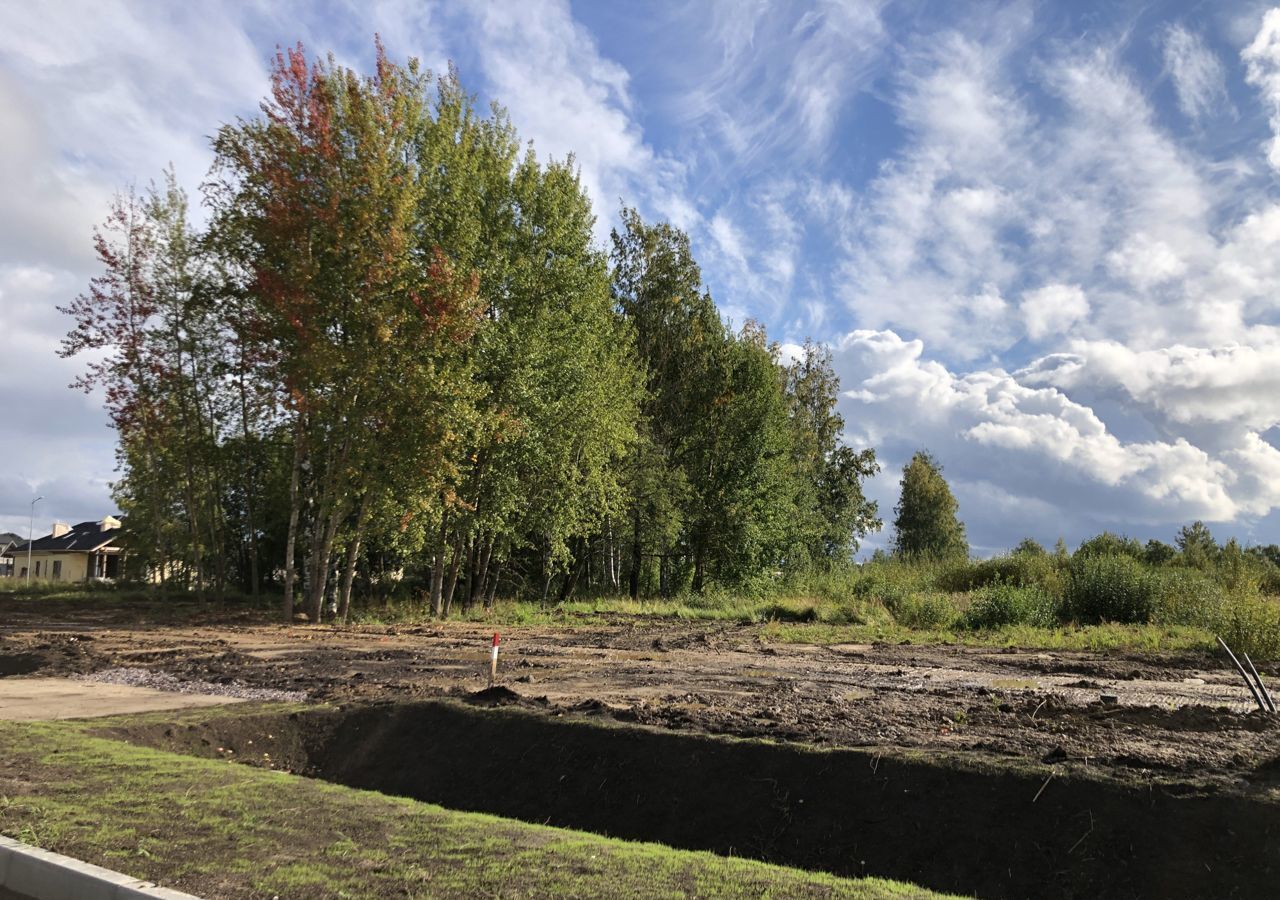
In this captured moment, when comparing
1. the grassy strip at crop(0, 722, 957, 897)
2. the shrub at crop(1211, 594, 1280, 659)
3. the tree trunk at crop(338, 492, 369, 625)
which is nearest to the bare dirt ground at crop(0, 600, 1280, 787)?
the shrub at crop(1211, 594, 1280, 659)

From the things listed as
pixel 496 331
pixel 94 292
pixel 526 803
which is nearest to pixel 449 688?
pixel 526 803

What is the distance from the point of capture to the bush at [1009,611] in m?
24.5

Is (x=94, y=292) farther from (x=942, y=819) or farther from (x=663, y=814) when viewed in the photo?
(x=942, y=819)

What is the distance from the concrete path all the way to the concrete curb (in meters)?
6.60

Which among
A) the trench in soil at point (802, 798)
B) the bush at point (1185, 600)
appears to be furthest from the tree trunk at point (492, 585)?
the bush at point (1185, 600)

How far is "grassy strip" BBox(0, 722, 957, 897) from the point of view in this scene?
497cm

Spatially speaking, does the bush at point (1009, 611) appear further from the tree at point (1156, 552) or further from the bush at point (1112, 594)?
the tree at point (1156, 552)

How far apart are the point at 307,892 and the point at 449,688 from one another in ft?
26.8

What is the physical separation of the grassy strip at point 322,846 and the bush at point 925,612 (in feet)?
70.1

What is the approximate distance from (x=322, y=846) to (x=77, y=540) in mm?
78992

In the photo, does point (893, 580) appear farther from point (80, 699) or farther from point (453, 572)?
point (80, 699)

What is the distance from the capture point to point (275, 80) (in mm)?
22156

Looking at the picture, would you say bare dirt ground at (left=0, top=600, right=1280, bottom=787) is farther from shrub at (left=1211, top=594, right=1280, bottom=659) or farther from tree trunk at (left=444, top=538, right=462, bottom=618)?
tree trunk at (left=444, top=538, right=462, bottom=618)

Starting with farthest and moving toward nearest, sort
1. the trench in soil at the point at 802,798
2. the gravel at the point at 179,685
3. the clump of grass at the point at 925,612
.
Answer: the clump of grass at the point at 925,612, the gravel at the point at 179,685, the trench in soil at the point at 802,798
